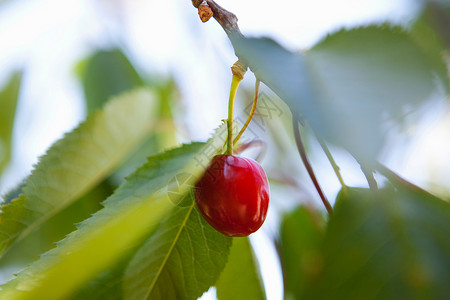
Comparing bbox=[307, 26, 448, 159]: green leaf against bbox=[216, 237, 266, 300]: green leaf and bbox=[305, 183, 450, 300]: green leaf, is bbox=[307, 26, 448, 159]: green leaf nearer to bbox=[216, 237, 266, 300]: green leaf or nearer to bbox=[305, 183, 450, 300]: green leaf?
bbox=[305, 183, 450, 300]: green leaf

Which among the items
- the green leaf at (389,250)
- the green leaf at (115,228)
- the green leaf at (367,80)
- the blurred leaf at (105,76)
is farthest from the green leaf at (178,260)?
the blurred leaf at (105,76)

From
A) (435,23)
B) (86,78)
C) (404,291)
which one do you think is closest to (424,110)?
(404,291)

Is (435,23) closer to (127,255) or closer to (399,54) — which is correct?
(399,54)

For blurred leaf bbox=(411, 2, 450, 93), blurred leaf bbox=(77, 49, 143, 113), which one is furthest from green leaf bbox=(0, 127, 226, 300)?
blurred leaf bbox=(77, 49, 143, 113)

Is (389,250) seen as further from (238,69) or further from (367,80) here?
(238,69)

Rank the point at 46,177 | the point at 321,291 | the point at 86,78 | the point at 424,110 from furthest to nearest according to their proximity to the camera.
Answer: the point at 86,78, the point at 46,177, the point at 321,291, the point at 424,110
